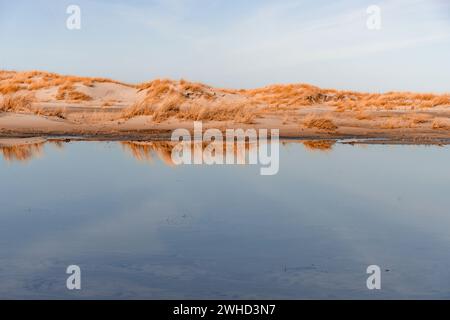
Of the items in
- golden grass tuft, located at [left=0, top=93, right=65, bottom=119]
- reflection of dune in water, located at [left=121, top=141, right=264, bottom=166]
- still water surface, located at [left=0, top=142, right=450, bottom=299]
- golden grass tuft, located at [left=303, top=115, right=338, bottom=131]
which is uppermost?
golden grass tuft, located at [left=0, top=93, right=65, bottom=119]

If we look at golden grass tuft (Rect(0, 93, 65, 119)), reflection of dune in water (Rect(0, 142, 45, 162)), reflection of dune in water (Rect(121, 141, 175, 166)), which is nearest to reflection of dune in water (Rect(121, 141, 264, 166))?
reflection of dune in water (Rect(121, 141, 175, 166))

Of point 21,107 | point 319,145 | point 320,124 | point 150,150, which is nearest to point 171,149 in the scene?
point 150,150

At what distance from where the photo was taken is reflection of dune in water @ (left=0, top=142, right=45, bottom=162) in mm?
12414

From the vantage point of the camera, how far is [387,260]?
5.76 m

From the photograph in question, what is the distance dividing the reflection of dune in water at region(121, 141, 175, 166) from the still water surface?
3.22ft

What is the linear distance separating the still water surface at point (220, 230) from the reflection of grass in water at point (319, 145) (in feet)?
12.0

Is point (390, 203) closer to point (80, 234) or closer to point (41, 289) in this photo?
point (80, 234)

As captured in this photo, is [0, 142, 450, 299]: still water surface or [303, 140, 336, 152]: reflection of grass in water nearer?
[0, 142, 450, 299]: still water surface

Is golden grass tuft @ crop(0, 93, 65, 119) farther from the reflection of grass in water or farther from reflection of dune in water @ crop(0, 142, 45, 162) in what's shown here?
the reflection of grass in water

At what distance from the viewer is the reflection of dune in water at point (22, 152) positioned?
489 inches

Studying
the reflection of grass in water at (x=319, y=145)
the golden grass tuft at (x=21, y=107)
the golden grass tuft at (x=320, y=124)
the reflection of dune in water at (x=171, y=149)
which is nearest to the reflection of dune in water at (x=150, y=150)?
the reflection of dune in water at (x=171, y=149)

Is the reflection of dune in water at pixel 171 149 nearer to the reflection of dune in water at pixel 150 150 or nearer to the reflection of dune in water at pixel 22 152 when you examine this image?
the reflection of dune in water at pixel 150 150

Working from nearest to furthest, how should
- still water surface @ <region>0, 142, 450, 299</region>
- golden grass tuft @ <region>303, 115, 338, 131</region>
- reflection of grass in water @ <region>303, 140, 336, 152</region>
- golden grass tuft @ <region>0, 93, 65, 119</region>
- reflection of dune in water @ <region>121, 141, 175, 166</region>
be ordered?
still water surface @ <region>0, 142, 450, 299</region>, reflection of dune in water @ <region>121, 141, 175, 166</region>, reflection of grass in water @ <region>303, 140, 336, 152</region>, golden grass tuft @ <region>303, 115, 338, 131</region>, golden grass tuft @ <region>0, 93, 65, 119</region>
